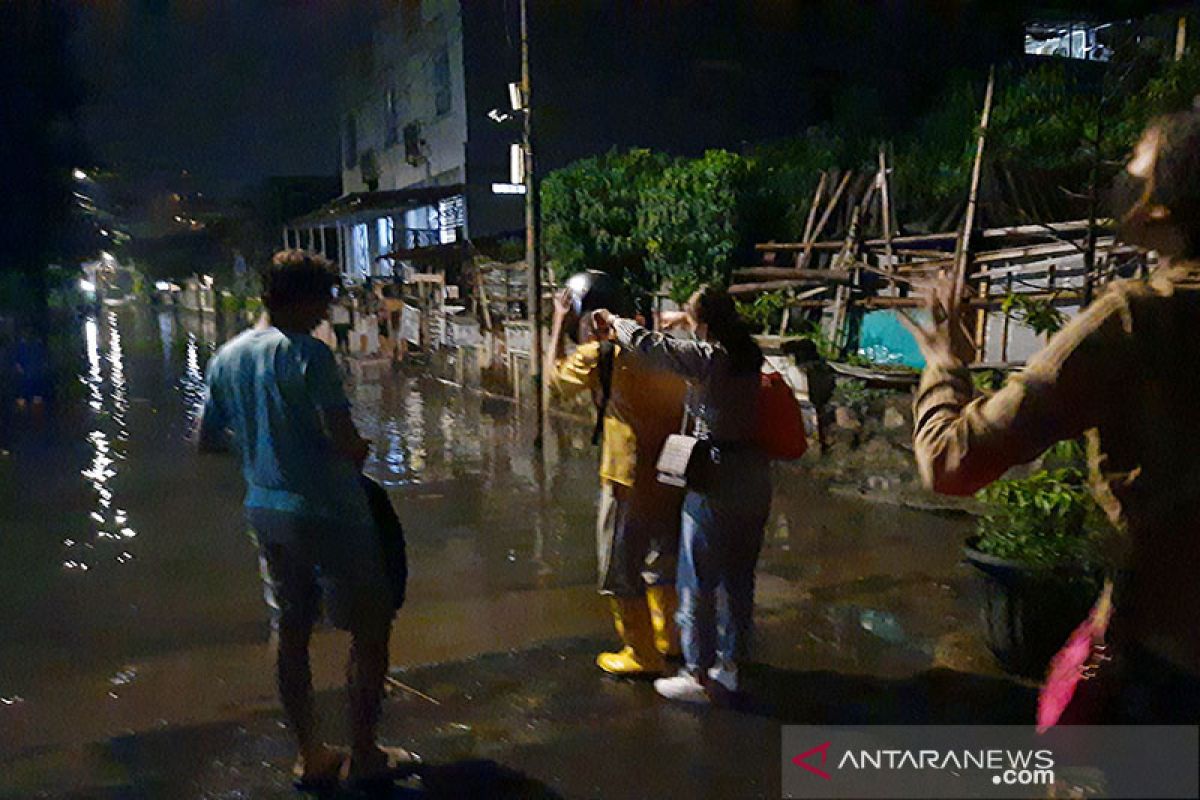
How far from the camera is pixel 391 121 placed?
2972cm

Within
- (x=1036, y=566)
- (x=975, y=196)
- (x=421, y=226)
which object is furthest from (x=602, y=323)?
(x=421, y=226)

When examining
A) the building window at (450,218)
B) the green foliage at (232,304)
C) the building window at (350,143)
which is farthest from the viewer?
the green foliage at (232,304)

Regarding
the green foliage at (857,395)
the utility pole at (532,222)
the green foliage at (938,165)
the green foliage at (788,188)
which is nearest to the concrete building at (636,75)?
the green foliage at (938,165)

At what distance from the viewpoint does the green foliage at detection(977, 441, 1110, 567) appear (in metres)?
4.29

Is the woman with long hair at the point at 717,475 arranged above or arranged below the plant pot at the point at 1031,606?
above

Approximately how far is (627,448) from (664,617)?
3.08 feet

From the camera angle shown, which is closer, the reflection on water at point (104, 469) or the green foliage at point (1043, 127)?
the reflection on water at point (104, 469)

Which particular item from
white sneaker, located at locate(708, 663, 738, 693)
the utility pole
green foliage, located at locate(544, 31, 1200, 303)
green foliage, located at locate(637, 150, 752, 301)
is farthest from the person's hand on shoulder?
green foliage, located at locate(637, 150, 752, 301)

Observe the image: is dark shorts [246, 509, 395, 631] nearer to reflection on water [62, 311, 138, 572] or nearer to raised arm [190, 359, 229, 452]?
raised arm [190, 359, 229, 452]

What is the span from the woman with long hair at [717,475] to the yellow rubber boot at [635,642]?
356 millimetres

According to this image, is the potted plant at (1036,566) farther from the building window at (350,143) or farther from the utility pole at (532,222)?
the building window at (350,143)

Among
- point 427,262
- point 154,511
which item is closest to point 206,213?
point 427,262

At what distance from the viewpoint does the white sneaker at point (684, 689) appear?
4.24 meters

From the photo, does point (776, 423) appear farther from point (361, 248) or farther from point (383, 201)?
point (361, 248)
